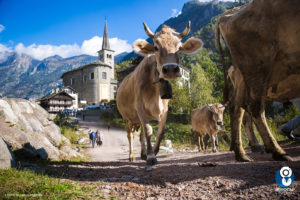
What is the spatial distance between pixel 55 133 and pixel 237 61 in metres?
7.43

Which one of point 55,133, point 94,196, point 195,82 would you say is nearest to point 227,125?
point 55,133

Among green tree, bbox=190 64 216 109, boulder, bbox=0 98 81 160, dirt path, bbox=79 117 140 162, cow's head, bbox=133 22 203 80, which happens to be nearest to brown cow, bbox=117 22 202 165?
cow's head, bbox=133 22 203 80

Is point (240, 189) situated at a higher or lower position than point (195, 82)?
lower

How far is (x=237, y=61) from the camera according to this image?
2.92m

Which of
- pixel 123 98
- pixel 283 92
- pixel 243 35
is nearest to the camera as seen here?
pixel 243 35

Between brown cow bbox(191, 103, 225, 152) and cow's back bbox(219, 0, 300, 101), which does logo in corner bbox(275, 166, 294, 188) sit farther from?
brown cow bbox(191, 103, 225, 152)

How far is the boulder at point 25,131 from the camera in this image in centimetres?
469

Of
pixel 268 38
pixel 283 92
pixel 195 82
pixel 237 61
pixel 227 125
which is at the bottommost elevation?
pixel 227 125

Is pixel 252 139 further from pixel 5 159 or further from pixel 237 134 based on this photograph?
pixel 5 159

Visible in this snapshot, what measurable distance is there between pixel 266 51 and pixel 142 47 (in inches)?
89.4

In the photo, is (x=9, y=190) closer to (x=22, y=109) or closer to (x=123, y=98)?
(x=123, y=98)

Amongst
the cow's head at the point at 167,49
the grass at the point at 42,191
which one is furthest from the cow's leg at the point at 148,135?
the grass at the point at 42,191

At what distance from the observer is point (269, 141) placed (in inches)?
104

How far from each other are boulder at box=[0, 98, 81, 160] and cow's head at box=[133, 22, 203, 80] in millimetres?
3675
